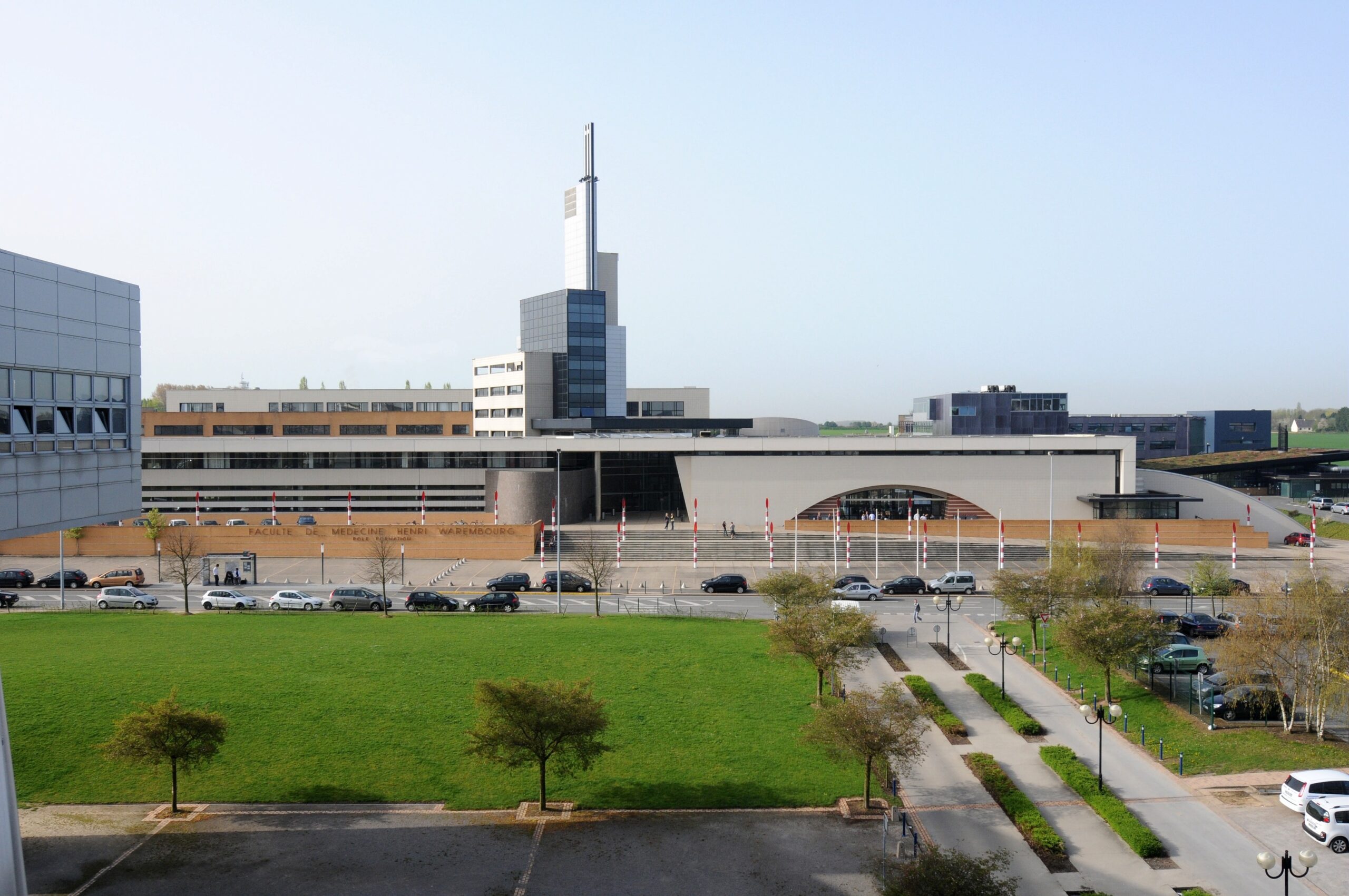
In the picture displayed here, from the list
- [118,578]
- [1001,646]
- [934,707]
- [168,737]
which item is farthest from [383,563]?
[1001,646]

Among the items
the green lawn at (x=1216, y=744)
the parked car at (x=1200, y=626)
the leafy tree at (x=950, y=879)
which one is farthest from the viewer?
the parked car at (x=1200, y=626)

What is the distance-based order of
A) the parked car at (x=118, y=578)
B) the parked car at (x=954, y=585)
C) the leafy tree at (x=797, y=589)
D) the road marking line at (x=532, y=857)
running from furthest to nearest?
the parked car at (x=118, y=578) → the parked car at (x=954, y=585) → the leafy tree at (x=797, y=589) → the road marking line at (x=532, y=857)

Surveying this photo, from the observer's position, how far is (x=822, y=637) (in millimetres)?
28328

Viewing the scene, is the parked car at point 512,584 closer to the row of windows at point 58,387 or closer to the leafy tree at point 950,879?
the row of windows at point 58,387

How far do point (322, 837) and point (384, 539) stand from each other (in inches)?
1314

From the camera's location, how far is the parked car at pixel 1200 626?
38500 mm

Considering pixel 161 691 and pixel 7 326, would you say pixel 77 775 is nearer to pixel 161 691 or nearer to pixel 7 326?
pixel 161 691

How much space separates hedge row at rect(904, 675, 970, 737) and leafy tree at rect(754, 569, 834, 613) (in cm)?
444

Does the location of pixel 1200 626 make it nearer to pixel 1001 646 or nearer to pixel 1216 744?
pixel 1001 646

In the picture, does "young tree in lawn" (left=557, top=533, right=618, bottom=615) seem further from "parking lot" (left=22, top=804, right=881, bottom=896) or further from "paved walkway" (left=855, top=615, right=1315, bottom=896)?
"parking lot" (left=22, top=804, right=881, bottom=896)

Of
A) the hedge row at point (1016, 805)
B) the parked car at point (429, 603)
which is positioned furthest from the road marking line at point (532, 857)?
the parked car at point (429, 603)

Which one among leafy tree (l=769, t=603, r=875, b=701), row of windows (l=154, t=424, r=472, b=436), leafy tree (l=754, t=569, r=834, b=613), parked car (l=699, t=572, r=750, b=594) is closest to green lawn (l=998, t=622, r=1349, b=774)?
leafy tree (l=769, t=603, r=875, b=701)

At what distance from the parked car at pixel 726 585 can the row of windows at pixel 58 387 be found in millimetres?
33134

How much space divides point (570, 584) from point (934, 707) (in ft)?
83.1
